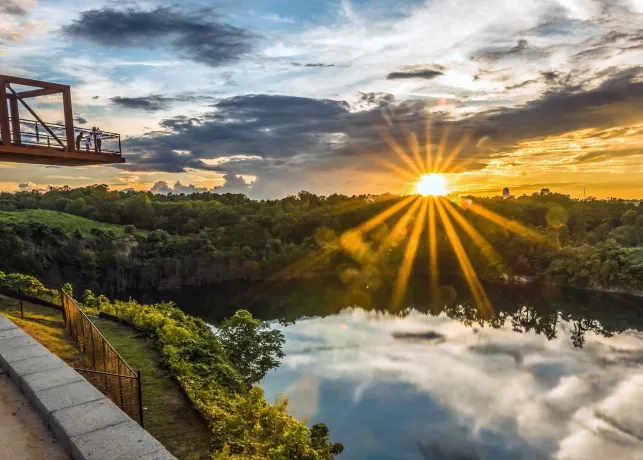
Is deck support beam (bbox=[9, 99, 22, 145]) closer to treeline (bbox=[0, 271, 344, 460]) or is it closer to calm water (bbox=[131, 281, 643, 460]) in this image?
treeline (bbox=[0, 271, 344, 460])

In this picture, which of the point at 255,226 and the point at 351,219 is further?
the point at 351,219

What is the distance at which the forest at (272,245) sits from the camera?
55.4m

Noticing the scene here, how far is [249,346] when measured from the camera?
23812mm

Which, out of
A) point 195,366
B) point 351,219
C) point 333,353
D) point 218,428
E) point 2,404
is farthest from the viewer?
point 351,219

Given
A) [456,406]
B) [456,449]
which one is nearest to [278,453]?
[456,449]

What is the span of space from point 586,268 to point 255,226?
159 ft

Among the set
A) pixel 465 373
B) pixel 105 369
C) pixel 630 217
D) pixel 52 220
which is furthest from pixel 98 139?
pixel 630 217

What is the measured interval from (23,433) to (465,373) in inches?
1276

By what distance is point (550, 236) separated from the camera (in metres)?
65.2

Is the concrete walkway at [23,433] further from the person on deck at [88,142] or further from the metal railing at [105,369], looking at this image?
the person on deck at [88,142]

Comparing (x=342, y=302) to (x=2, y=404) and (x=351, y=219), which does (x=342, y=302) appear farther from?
(x=2, y=404)

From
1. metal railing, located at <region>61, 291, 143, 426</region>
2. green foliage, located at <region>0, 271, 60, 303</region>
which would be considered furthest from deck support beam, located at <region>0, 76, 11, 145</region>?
green foliage, located at <region>0, 271, 60, 303</region>

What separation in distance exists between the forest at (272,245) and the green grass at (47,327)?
36.7 metres

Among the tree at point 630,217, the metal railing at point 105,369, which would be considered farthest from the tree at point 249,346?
the tree at point 630,217
